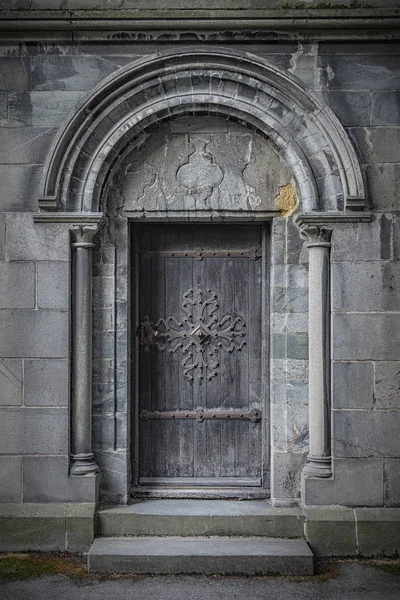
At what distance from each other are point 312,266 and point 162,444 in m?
1.70

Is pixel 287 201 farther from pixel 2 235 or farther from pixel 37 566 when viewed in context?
pixel 37 566

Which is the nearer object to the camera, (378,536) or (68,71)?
(378,536)

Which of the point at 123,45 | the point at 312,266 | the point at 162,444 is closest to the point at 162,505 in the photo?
the point at 162,444

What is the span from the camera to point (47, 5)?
412 cm

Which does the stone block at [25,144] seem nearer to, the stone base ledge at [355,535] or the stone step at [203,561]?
the stone step at [203,561]

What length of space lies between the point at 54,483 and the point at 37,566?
0.51 metres

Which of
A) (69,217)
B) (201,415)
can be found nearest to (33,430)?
(201,415)

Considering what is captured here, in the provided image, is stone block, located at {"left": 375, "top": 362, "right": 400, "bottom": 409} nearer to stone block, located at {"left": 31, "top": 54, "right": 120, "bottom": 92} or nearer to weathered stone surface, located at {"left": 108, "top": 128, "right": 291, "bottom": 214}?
weathered stone surface, located at {"left": 108, "top": 128, "right": 291, "bottom": 214}

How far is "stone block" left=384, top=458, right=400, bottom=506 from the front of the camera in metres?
4.10

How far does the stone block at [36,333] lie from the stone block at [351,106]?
229cm

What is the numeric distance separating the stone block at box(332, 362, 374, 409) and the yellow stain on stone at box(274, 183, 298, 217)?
1.11 m

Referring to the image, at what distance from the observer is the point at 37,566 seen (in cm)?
391

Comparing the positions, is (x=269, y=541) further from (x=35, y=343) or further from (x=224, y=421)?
(x=35, y=343)

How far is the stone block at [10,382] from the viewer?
4.16 meters
